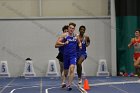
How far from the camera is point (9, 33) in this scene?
1938 cm

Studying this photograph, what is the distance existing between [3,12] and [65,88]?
29.5ft

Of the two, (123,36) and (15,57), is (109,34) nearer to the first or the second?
(123,36)

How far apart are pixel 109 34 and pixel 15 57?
488 centimetres

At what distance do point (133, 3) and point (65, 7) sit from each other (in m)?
3.44

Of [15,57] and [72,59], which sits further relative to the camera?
[15,57]

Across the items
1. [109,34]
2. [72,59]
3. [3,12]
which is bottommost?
[72,59]

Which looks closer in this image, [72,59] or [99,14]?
[72,59]

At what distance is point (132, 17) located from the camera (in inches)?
750

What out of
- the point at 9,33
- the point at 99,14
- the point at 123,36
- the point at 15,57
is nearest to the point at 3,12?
the point at 9,33

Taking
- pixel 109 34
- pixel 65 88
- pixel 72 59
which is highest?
pixel 109 34

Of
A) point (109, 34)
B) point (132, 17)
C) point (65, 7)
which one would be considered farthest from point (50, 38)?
point (132, 17)

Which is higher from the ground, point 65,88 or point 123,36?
point 123,36

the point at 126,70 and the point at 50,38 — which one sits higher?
the point at 50,38

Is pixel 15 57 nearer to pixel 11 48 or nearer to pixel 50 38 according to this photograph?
pixel 11 48
